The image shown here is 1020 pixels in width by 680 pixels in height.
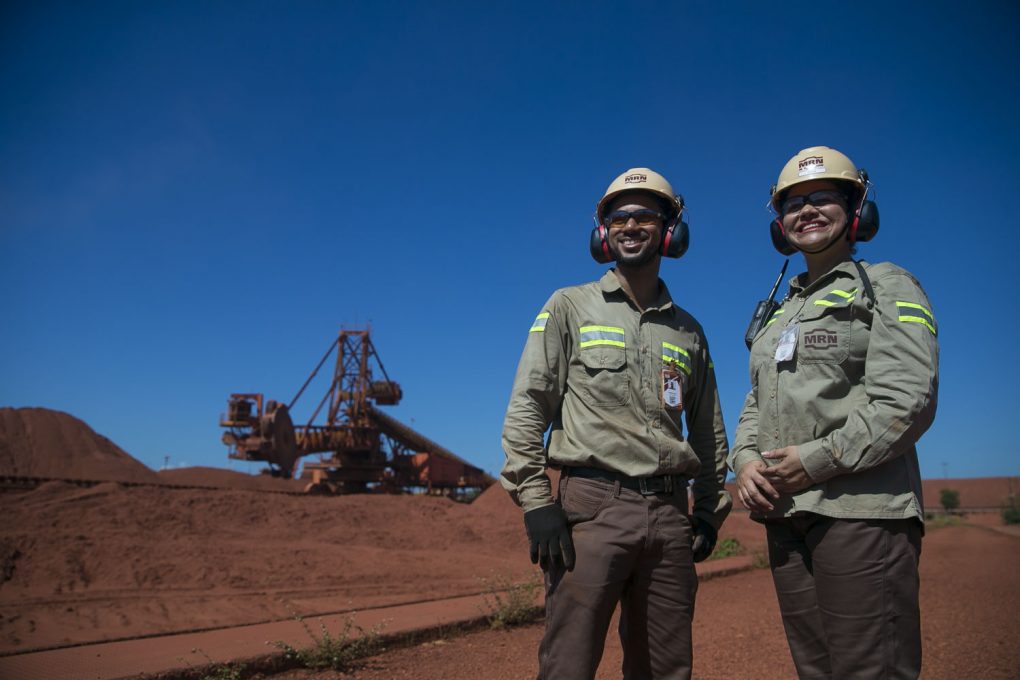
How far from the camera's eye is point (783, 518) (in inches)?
96.7

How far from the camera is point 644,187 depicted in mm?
2955

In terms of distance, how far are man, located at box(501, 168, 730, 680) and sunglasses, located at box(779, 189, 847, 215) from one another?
0.48 m

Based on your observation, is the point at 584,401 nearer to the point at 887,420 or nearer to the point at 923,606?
the point at 887,420

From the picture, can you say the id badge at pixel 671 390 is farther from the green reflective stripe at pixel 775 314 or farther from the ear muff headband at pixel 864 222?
the ear muff headband at pixel 864 222

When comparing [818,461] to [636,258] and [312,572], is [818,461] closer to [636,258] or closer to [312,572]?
[636,258]

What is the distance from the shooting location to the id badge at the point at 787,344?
2.53 metres

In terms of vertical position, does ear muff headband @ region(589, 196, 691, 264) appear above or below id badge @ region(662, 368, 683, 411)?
above

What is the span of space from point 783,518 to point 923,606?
6735mm

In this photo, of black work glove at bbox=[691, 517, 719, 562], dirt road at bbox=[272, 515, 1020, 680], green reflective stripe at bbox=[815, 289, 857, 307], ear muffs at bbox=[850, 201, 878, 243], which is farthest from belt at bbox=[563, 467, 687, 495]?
dirt road at bbox=[272, 515, 1020, 680]

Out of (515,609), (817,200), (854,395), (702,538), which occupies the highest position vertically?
(817,200)

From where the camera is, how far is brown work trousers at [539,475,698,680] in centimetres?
244

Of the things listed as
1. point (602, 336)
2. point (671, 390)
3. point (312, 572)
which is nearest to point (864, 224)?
point (671, 390)

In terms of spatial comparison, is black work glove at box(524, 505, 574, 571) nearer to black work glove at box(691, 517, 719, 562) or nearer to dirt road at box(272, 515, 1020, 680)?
black work glove at box(691, 517, 719, 562)

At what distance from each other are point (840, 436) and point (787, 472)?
21 cm
